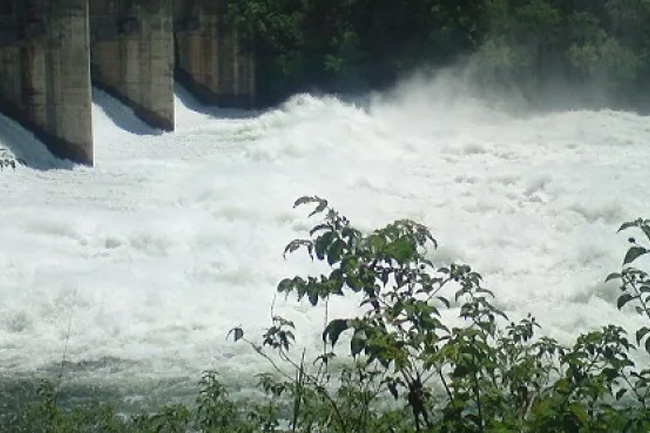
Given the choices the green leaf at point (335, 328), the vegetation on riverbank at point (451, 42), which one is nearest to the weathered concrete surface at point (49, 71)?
the vegetation on riverbank at point (451, 42)

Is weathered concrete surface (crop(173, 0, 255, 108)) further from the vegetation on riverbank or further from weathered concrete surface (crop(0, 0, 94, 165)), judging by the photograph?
weathered concrete surface (crop(0, 0, 94, 165))

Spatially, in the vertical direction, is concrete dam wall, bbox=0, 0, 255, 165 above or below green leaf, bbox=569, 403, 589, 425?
below

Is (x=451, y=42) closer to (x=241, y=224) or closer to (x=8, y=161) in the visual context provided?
(x=241, y=224)

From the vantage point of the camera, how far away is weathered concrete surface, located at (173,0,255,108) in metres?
22.8

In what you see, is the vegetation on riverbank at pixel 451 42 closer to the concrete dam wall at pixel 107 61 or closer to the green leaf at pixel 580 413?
the concrete dam wall at pixel 107 61

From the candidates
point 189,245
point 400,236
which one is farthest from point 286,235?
point 400,236

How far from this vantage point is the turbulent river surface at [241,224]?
9.14 metres

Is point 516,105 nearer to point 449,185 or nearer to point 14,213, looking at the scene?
point 449,185

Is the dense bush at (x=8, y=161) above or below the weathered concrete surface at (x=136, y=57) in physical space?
above

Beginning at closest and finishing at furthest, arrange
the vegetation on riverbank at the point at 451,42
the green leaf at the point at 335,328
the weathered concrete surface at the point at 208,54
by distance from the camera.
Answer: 1. the green leaf at the point at 335,328
2. the weathered concrete surface at the point at 208,54
3. the vegetation on riverbank at the point at 451,42

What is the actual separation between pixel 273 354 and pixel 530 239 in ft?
13.7

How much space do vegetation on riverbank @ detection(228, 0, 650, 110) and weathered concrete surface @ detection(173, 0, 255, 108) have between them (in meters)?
0.47

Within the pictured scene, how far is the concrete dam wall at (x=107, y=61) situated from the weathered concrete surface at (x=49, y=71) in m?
0.02

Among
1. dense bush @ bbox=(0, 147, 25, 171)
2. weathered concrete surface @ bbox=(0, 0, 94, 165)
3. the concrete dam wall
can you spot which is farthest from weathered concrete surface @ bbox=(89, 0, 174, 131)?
dense bush @ bbox=(0, 147, 25, 171)
